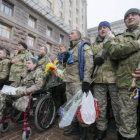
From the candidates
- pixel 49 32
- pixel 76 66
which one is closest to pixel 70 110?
pixel 76 66

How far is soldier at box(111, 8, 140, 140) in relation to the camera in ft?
4.49

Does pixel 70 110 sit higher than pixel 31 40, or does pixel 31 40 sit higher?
pixel 31 40

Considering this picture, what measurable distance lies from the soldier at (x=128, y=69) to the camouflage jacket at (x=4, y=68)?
128 inches

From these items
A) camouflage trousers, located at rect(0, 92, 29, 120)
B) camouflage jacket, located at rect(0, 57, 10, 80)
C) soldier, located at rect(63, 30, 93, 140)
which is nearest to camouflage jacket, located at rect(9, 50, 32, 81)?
camouflage jacket, located at rect(0, 57, 10, 80)

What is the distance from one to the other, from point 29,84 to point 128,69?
1.89 metres

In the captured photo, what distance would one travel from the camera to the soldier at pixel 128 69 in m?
1.37

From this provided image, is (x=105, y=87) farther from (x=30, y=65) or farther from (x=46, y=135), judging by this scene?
(x=30, y=65)

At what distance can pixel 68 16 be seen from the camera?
2042 cm

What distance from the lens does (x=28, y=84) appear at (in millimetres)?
2262

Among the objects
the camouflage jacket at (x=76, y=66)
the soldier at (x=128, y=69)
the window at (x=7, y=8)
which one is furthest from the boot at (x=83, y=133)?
the window at (x=7, y=8)

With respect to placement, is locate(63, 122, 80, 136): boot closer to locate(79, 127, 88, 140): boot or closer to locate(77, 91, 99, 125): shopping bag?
locate(79, 127, 88, 140): boot

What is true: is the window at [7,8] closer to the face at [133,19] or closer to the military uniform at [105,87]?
the military uniform at [105,87]

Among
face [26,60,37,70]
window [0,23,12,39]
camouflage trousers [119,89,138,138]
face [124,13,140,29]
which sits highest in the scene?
window [0,23,12,39]

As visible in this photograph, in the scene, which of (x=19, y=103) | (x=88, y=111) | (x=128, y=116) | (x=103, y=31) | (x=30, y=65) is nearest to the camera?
(x=128, y=116)
